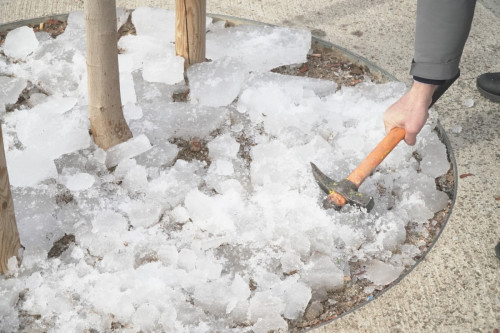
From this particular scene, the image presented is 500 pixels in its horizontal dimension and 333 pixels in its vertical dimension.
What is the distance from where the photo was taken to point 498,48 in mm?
2969

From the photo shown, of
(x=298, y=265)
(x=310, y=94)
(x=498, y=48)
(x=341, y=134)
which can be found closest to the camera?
(x=298, y=265)

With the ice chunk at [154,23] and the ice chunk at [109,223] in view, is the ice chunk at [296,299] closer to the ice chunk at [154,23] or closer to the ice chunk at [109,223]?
the ice chunk at [109,223]

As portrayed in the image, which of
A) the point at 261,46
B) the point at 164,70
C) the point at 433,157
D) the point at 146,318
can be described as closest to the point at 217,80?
the point at 164,70

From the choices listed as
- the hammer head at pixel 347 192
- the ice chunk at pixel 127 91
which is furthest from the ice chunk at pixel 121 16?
the hammer head at pixel 347 192

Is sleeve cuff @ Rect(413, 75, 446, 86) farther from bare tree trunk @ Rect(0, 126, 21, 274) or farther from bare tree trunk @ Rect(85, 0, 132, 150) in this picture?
bare tree trunk @ Rect(0, 126, 21, 274)

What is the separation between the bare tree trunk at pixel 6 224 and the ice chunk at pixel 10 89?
2.75ft

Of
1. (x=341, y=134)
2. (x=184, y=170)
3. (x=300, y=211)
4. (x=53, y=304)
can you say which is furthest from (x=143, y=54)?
(x=53, y=304)

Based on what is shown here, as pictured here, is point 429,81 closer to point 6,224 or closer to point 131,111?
point 131,111

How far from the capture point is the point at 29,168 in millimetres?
2322

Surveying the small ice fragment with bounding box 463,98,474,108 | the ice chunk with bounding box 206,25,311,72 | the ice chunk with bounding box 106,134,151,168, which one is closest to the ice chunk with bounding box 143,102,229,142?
the ice chunk with bounding box 106,134,151,168

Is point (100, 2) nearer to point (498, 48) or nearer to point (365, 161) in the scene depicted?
point (365, 161)

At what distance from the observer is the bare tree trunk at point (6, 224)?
1.83m

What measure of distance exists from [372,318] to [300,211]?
48 cm

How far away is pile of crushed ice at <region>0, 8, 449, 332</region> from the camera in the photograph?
77.2 inches
